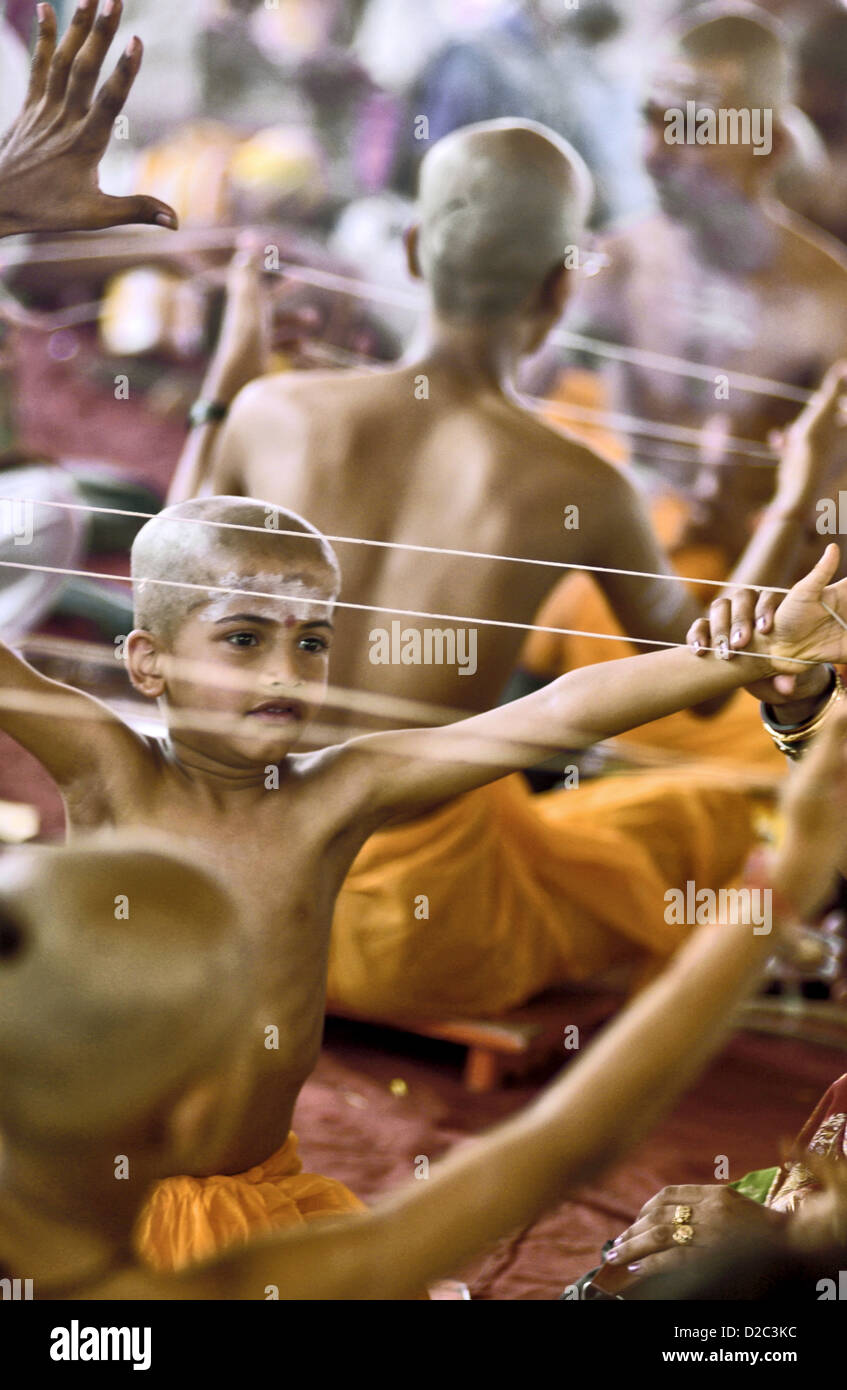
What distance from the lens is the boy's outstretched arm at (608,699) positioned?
0.87 m

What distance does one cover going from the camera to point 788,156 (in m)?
3.07

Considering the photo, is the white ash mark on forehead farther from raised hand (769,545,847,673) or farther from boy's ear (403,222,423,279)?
boy's ear (403,222,423,279)

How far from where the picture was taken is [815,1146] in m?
0.99

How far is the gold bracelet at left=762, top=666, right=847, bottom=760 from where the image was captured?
936 millimetres

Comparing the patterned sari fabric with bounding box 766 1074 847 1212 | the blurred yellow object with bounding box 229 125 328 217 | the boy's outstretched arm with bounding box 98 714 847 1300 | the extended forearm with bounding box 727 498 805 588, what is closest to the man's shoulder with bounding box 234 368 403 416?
the extended forearm with bounding box 727 498 805 588

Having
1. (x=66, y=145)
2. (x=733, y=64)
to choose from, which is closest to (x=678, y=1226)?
(x=66, y=145)

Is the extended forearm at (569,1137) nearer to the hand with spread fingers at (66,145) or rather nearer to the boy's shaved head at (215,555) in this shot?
the boy's shaved head at (215,555)

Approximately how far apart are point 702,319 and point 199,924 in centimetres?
285

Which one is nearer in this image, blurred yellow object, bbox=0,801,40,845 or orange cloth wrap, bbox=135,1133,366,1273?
orange cloth wrap, bbox=135,1133,366,1273

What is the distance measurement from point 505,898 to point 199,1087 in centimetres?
120

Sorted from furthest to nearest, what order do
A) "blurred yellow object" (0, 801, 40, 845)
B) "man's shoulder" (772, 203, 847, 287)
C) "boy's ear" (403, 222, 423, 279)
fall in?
"man's shoulder" (772, 203, 847, 287) → "blurred yellow object" (0, 801, 40, 845) → "boy's ear" (403, 222, 423, 279)

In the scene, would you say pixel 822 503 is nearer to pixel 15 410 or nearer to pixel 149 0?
pixel 15 410

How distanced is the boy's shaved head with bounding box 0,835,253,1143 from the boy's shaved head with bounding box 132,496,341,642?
0.38 m
